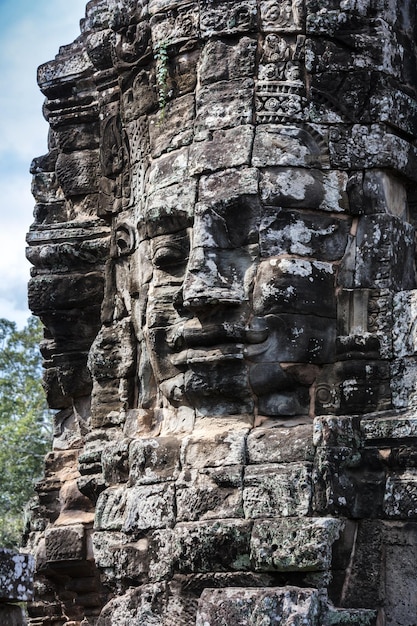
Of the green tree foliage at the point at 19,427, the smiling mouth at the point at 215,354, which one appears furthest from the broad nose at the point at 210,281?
the green tree foliage at the point at 19,427

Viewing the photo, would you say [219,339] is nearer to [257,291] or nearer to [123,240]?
[257,291]

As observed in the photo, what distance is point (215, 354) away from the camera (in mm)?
11102

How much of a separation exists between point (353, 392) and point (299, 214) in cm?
129

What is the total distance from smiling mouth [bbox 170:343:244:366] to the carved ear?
1.56 meters

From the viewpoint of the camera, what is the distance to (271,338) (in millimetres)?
11062

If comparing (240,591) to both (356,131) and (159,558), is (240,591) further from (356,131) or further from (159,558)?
(356,131)

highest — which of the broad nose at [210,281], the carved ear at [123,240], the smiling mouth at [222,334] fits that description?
the carved ear at [123,240]

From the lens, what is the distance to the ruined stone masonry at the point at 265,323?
34.6 ft

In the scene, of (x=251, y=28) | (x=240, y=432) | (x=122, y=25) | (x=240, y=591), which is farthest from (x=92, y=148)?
(x=240, y=591)

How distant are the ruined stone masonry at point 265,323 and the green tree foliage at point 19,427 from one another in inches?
449

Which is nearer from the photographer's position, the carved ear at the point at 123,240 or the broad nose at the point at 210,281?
the broad nose at the point at 210,281

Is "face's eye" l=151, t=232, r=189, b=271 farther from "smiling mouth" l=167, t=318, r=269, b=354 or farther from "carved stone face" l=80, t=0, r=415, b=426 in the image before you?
"smiling mouth" l=167, t=318, r=269, b=354

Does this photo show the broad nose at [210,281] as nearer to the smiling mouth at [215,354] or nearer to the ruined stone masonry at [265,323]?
the ruined stone masonry at [265,323]

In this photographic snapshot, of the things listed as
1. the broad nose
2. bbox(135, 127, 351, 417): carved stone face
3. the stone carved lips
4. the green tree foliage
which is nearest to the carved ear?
bbox(135, 127, 351, 417): carved stone face
